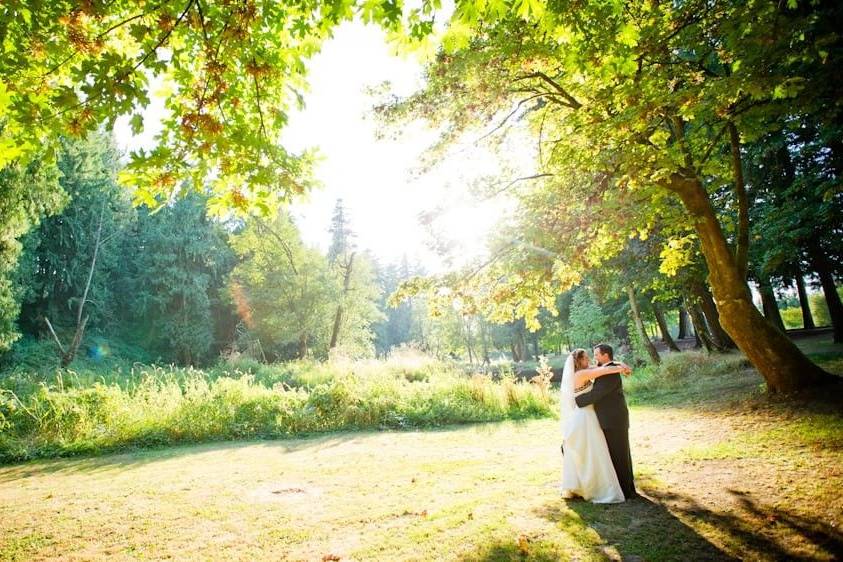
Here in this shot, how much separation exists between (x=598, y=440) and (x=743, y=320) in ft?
18.7

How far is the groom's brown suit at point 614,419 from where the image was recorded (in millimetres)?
5234

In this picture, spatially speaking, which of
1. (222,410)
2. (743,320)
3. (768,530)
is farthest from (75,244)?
(768,530)

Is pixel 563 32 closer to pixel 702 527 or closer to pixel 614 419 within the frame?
pixel 614 419

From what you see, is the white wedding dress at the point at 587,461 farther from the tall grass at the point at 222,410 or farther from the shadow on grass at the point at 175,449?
the tall grass at the point at 222,410

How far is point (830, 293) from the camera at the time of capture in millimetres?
17281

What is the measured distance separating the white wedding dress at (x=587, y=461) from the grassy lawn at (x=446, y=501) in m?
0.20

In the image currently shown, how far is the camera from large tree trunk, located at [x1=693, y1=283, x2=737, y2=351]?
17.7 metres

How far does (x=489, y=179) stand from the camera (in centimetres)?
969

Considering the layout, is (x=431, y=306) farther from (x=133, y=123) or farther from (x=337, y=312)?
(x=337, y=312)

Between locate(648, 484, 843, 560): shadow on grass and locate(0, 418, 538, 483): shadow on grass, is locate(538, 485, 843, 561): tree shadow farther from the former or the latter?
locate(0, 418, 538, 483): shadow on grass

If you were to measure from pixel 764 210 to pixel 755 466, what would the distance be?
45.8 feet

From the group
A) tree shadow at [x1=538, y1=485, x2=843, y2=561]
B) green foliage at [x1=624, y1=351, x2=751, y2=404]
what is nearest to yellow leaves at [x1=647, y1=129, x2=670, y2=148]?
tree shadow at [x1=538, y1=485, x2=843, y2=561]

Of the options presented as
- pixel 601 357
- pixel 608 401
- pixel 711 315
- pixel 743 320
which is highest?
pixel 711 315

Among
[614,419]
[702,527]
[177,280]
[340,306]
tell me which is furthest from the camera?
[177,280]
